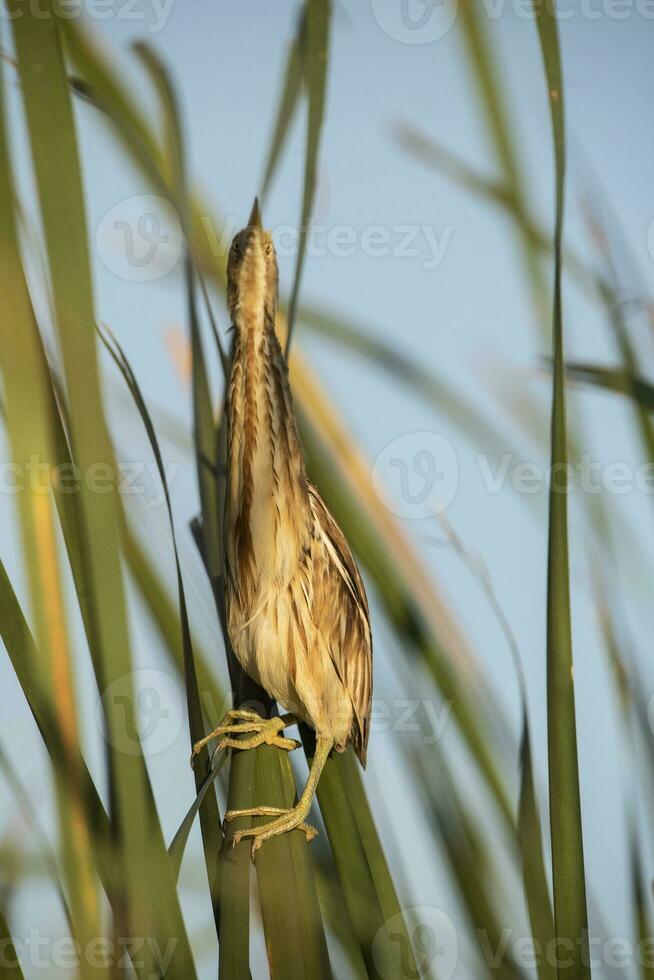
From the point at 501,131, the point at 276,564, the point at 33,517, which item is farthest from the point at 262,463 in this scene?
the point at 501,131

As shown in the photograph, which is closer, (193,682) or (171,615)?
(193,682)

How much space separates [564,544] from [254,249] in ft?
1.67

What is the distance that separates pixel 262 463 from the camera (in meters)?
0.98

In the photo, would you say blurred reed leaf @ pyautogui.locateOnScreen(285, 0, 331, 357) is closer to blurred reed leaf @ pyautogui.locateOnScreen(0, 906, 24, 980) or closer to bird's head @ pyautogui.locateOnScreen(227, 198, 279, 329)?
bird's head @ pyautogui.locateOnScreen(227, 198, 279, 329)

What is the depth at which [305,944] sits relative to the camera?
0.68 meters

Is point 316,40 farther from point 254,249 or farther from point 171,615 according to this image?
point 171,615

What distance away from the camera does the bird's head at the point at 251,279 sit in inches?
37.6

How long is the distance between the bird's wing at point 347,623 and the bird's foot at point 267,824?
0.25 metres

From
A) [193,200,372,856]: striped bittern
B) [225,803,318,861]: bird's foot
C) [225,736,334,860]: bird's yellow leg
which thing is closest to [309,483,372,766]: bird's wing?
[193,200,372,856]: striped bittern

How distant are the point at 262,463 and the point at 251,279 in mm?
221

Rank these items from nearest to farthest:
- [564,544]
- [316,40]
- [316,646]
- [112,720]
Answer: [112,720], [564,544], [316,40], [316,646]

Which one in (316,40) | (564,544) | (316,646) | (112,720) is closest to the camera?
(112,720)

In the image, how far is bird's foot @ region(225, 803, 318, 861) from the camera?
76 centimetres

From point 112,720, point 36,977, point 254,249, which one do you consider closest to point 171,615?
point 112,720
